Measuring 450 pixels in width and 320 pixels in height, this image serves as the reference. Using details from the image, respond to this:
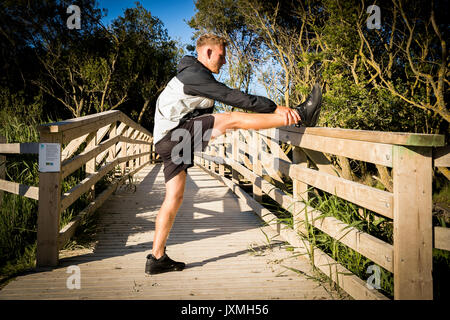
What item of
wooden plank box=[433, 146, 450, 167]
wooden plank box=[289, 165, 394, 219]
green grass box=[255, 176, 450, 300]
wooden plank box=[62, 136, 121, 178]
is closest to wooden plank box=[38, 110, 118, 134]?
wooden plank box=[62, 136, 121, 178]

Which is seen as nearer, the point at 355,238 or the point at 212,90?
the point at 355,238

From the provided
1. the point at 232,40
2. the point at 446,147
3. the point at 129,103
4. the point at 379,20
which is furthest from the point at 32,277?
the point at 129,103

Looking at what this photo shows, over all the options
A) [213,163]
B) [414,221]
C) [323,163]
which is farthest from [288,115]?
[213,163]

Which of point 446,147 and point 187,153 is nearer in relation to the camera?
point 446,147

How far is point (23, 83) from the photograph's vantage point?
17312mm

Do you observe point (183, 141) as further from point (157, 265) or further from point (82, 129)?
point (82, 129)

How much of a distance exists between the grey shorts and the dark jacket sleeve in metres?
0.21

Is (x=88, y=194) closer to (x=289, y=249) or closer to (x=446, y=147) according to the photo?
(x=289, y=249)

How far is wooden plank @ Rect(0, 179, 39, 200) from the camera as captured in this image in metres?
2.35

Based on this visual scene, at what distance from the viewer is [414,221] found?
151 centimetres

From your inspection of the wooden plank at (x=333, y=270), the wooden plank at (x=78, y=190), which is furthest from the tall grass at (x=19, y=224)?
the wooden plank at (x=333, y=270)

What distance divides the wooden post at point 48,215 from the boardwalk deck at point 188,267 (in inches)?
4.9

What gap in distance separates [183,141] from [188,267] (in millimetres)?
918
